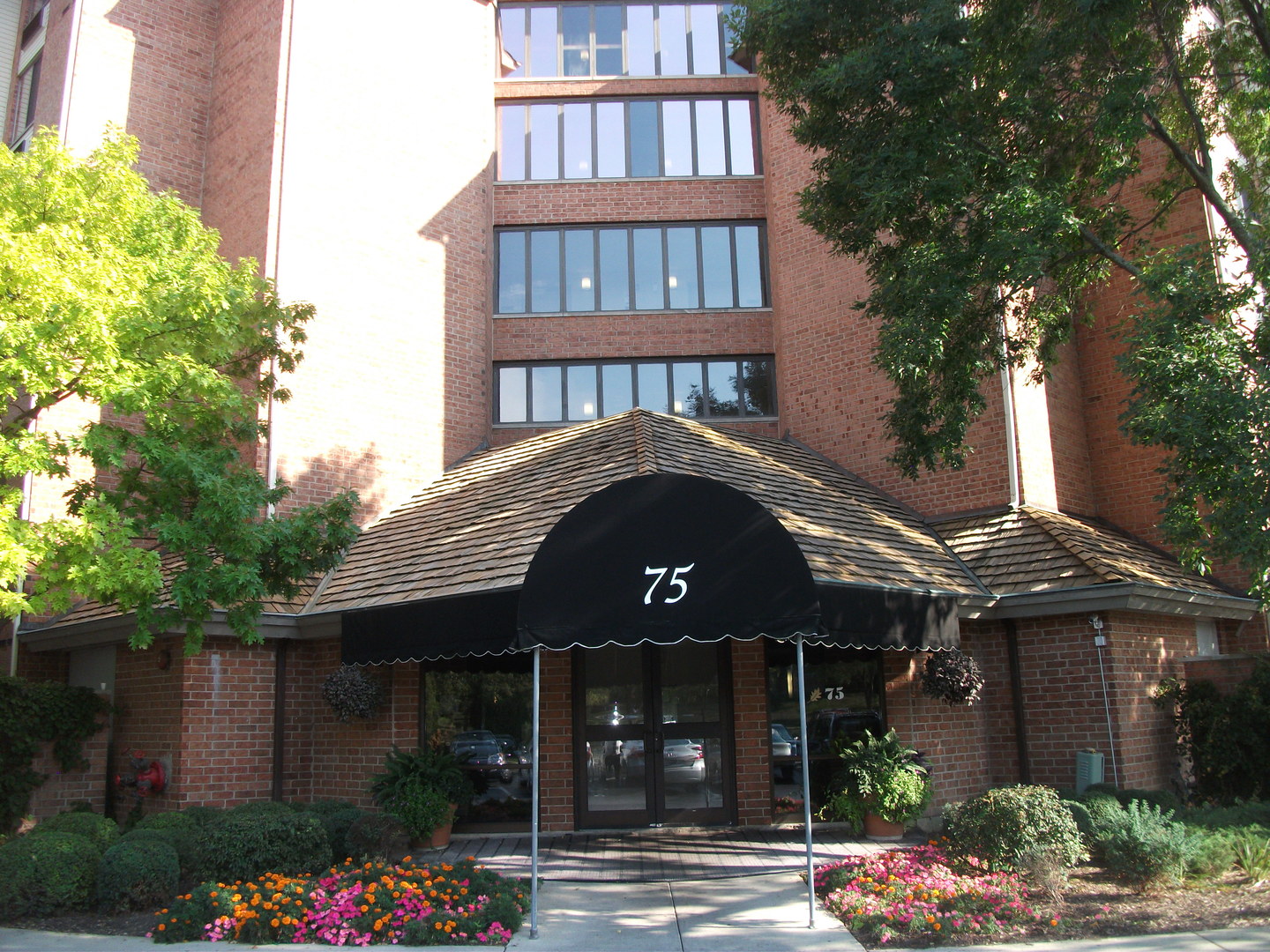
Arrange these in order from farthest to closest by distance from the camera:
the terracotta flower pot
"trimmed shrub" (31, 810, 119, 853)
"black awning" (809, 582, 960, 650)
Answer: the terracotta flower pot
"black awning" (809, 582, 960, 650)
"trimmed shrub" (31, 810, 119, 853)

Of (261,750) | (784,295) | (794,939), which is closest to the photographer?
(794,939)

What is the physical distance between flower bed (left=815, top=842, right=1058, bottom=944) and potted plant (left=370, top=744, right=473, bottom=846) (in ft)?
14.8

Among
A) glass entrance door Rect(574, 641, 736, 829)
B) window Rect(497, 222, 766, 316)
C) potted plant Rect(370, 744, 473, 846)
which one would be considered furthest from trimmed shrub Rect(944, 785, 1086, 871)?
window Rect(497, 222, 766, 316)

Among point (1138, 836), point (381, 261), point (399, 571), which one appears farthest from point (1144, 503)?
point (381, 261)

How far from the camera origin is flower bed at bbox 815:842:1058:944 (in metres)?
7.75

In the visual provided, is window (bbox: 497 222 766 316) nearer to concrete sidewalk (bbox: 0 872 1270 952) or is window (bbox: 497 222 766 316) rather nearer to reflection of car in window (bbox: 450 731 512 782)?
reflection of car in window (bbox: 450 731 512 782)

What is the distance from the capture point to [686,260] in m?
19.0

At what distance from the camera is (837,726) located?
12.9 m

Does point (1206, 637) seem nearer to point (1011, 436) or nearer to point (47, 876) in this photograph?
point (1011, 436)

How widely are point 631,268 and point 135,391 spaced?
36.6 feet

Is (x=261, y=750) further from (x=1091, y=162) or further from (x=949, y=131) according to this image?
(x=1091, y=162)

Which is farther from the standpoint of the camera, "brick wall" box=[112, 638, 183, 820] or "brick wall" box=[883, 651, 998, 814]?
"brick wall" box=[883, 651, 998, 814]

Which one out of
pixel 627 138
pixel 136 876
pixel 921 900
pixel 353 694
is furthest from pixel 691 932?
pixel 627 138

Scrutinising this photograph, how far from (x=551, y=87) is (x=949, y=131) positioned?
10275mm
